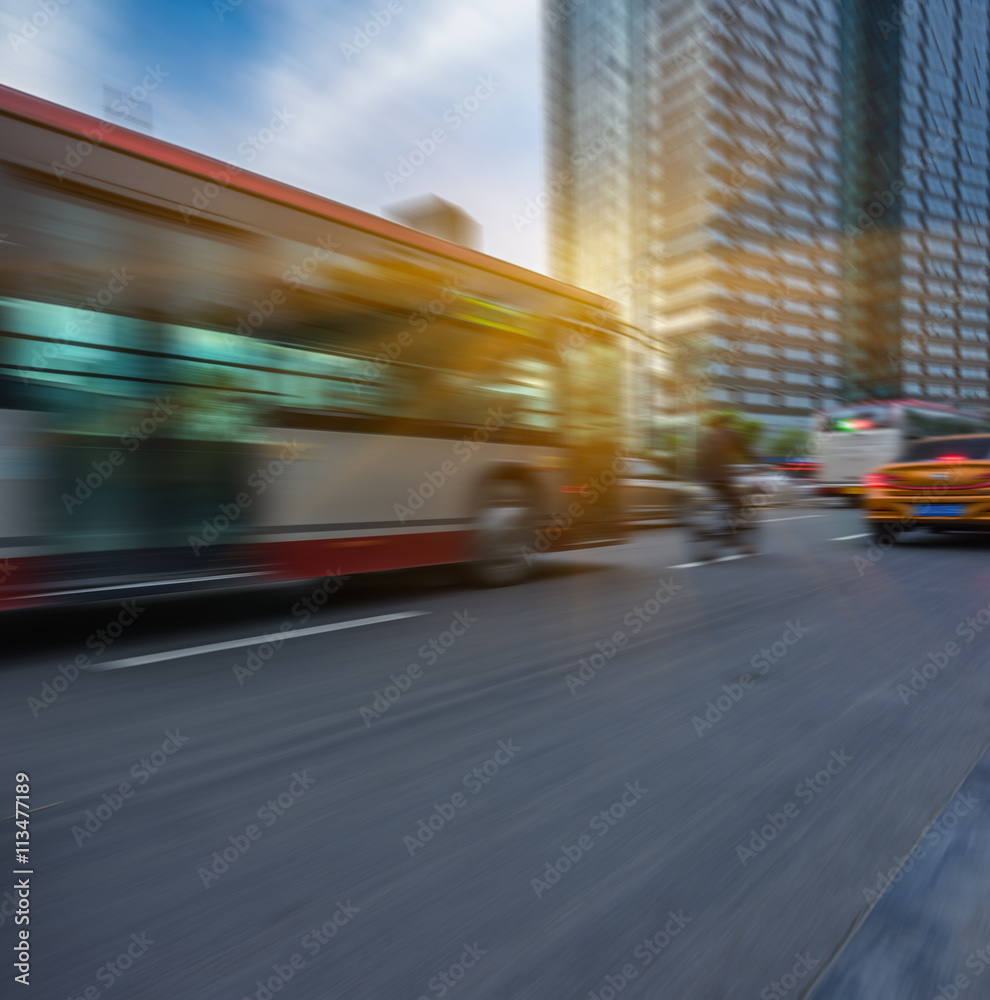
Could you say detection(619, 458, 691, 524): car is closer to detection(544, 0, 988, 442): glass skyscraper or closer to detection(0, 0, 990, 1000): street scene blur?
detection(0, 0, 990, 1000): street scene blur

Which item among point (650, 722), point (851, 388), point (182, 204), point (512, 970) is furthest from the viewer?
point (851, 388)

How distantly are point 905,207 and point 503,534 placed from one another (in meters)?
122

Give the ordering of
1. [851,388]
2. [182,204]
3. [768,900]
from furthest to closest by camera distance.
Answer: [851,388] → [182,204] → [768,900]

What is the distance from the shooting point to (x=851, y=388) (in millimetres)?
108438

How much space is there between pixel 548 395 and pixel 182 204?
153 inches

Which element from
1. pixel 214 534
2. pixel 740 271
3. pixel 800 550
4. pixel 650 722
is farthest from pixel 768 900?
pixel 740 271

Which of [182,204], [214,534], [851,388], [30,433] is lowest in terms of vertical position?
[214,534]

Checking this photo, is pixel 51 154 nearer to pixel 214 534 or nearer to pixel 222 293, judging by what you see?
pixel 222 293

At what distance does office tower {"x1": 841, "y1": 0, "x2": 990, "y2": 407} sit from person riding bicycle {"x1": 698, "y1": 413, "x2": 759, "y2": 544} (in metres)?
105
